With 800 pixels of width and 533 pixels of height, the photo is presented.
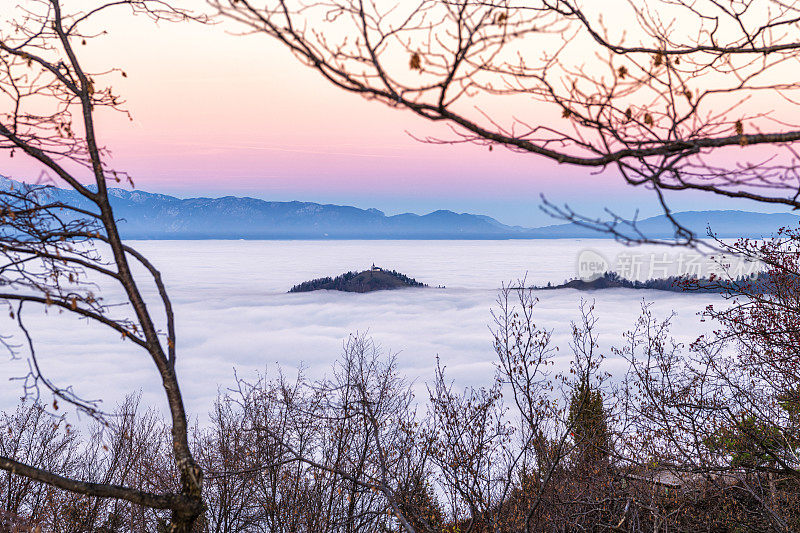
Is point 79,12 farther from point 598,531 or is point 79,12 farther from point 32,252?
point 598,531

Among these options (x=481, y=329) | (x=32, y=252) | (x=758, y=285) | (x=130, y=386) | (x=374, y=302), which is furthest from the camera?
(x=374, y=302)

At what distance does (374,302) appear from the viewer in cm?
19675

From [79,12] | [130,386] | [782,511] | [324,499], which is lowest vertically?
[130,386]

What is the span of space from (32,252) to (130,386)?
151 metres

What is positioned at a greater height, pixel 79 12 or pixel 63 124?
pixel 79 12

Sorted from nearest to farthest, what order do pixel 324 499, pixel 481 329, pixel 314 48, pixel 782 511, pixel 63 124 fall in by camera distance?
pixel 314 48, pixel 63 124, pixel 782 511, pixel 324 499, pixel 481 329

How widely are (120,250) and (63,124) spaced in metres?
1.08

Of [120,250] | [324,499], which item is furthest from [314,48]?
[324,499]

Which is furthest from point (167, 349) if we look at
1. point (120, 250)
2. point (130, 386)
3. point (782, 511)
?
point (130, 386)

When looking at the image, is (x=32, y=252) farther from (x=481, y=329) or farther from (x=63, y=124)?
(x=481, y=329)

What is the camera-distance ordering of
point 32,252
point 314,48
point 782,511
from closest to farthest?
1. point 314,48
2. point 32,252
3. point 782,511

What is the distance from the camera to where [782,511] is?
46.0 feet

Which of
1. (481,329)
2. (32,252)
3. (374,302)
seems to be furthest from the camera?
(374,302)

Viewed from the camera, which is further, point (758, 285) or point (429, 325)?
point (429, 325)
